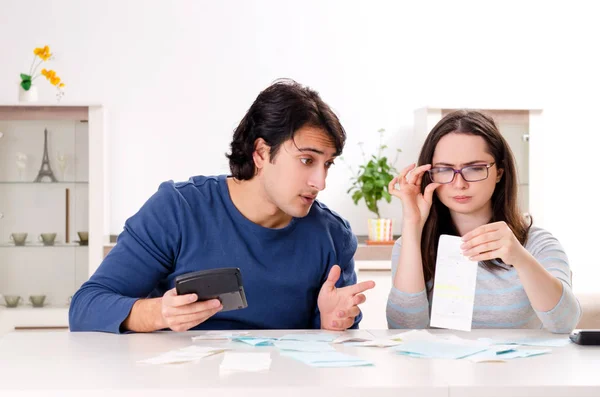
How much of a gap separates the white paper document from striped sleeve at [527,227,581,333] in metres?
0.21

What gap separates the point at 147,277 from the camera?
215 centimetres

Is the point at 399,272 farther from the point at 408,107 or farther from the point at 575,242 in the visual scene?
the point at 575,242

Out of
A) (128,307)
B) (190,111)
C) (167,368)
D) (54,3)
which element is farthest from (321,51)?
(167,368)

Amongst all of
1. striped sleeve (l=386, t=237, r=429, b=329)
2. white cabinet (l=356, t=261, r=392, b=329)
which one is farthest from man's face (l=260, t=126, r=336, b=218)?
white cabinet (l=356, t=261, r=392, b=329)

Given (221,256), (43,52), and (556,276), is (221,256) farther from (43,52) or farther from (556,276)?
(43,52)

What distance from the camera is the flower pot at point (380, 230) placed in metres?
4.42

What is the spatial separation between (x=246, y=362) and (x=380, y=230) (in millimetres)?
2962

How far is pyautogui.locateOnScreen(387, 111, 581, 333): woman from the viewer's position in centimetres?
213

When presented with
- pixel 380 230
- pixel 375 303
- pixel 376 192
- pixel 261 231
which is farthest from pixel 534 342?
pixel 376 192

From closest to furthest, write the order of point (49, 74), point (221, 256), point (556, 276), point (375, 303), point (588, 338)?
point (588, 338)
point (556, 276)
point (221, 256)
point (375, 303)
point (49, 74)

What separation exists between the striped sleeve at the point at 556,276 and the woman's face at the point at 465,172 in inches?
Result: 7.2

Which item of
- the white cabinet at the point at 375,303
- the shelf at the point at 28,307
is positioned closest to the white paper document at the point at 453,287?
the white cabinet at the point at 375,303

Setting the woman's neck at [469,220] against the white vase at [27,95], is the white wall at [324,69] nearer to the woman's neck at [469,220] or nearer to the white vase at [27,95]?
the white vase at [27,95]

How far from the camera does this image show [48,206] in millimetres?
4570
